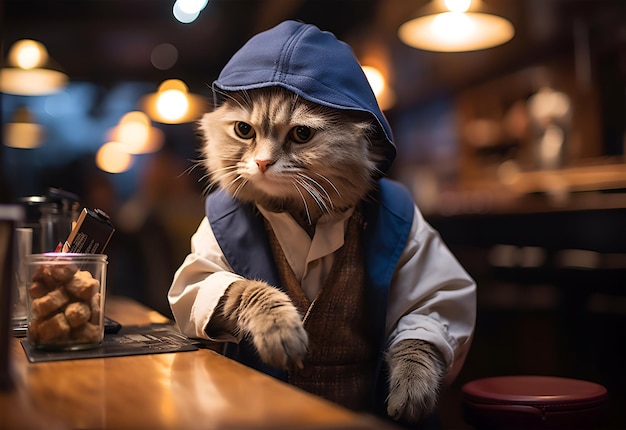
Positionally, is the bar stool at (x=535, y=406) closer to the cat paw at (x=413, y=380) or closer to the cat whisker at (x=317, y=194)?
the cat paw at (x=413, y=380)

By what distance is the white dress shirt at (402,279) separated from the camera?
4.34 feet

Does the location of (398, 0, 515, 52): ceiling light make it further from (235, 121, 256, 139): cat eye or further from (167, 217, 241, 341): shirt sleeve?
(167, 217, 241, 341): shirt sleeve

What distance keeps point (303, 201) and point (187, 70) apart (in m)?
4.71

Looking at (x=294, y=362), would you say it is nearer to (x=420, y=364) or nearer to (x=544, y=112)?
(x=420, y=364)

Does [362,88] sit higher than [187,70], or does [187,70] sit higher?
[187,70]

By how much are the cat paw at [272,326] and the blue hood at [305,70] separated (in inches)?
15.2

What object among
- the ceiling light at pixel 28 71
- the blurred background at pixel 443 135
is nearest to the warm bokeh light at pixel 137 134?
the blurred background at pixel 443 135

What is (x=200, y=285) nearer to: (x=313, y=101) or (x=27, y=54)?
(x=313, y=101)

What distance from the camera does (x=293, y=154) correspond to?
135 centimetres

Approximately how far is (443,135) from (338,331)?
5.47m

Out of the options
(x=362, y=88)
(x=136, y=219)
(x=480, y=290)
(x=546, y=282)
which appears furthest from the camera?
(x=136, y=219)

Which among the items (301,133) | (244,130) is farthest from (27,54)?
(301,133)

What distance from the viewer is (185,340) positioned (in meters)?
1.24

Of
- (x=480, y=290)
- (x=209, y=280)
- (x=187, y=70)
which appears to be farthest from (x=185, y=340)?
(x=187, y=70)
